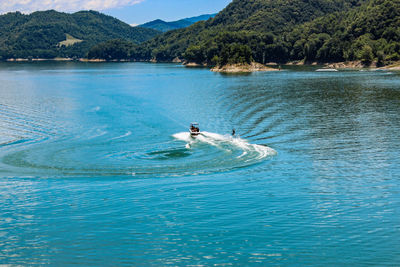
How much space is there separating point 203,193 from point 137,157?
13740 mm

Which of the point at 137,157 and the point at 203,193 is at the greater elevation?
the point at 137,157

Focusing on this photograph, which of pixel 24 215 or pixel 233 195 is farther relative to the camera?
pixel 233 195

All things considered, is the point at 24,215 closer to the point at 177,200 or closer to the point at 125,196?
the point at 125,196

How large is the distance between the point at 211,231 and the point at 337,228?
8.42m

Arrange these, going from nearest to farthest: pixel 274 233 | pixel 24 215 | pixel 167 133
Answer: pixel 274 233, pixel 24 215, pixel 167 133

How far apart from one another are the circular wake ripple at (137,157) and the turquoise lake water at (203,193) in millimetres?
203

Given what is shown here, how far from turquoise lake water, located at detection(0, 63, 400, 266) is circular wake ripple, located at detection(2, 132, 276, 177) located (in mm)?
203

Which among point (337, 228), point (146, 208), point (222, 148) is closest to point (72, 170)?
point (146, 208)

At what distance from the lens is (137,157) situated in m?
43.9

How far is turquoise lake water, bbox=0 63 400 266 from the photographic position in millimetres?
23422

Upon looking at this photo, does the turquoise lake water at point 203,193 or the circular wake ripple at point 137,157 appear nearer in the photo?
the turquoise lake water at point 203,193

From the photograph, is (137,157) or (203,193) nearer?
(203,193)

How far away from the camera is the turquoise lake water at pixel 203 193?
23.4 m

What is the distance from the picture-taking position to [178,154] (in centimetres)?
4491
